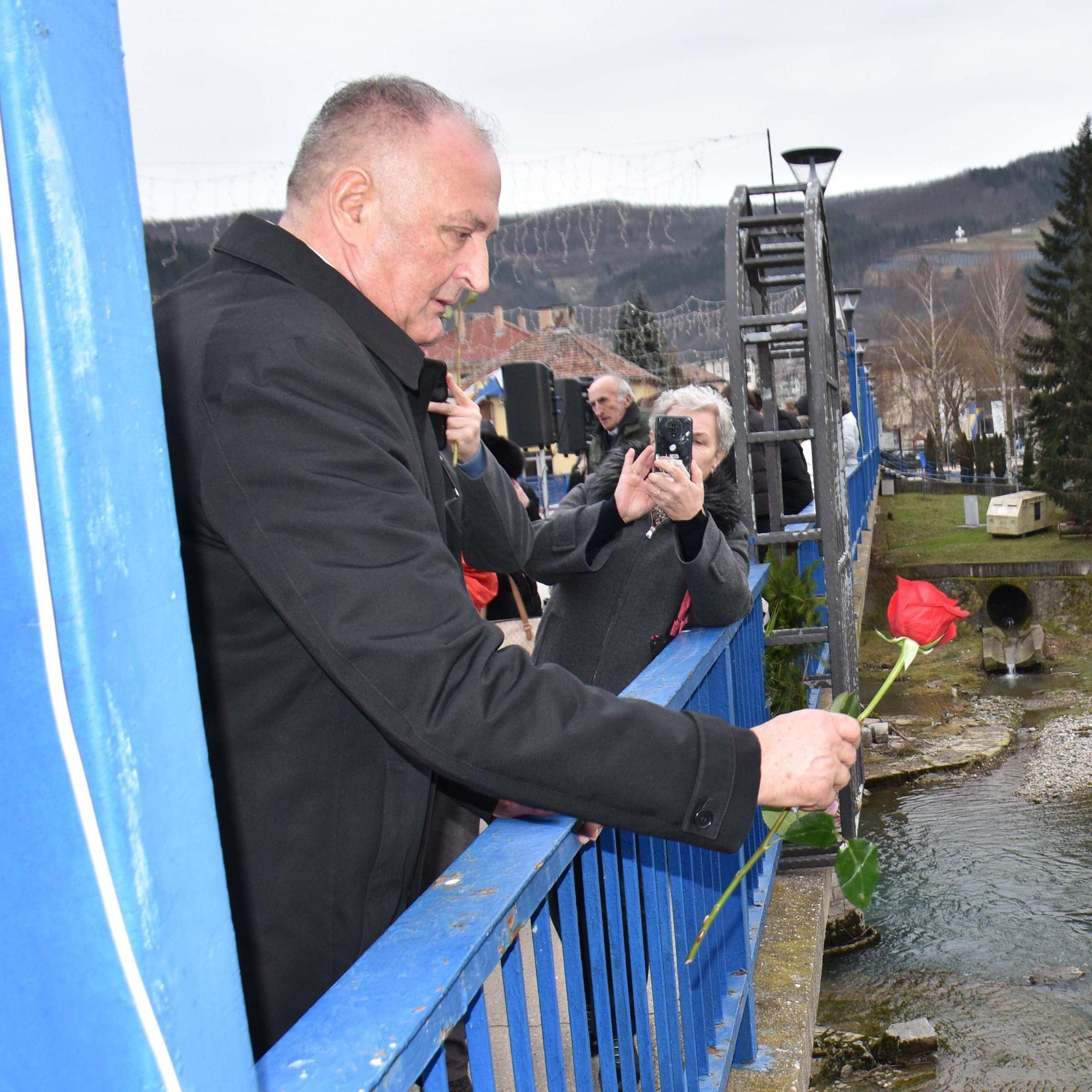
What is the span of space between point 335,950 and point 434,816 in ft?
1.07

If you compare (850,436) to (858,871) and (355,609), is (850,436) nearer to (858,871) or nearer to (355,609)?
(858,871)

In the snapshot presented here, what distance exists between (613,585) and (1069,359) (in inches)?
1401

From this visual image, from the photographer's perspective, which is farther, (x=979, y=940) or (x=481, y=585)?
(x=979, y=940)

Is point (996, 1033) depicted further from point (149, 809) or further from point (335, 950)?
point (149, 809)

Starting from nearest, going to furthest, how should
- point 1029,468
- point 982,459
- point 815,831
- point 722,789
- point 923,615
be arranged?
point 722,789 → point 815,831 → point 923,615 → point 1029,468 → point 982,459

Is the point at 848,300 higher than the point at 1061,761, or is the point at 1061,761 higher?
the point at 848,300

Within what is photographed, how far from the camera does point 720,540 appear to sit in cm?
291

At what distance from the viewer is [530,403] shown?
11359 mm

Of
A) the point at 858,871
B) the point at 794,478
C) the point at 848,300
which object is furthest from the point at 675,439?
the point at 848,300

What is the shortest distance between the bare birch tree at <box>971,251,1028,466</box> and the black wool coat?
200 feet

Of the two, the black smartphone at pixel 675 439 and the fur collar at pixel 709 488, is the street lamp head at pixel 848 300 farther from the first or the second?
the black smartphone at pixel 675 439

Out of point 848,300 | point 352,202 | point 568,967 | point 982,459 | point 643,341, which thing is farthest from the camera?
point 643,341

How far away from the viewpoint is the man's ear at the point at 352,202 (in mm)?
1435

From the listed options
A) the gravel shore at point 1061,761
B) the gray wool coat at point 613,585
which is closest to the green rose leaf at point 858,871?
the gray wool coat at point 613,585
